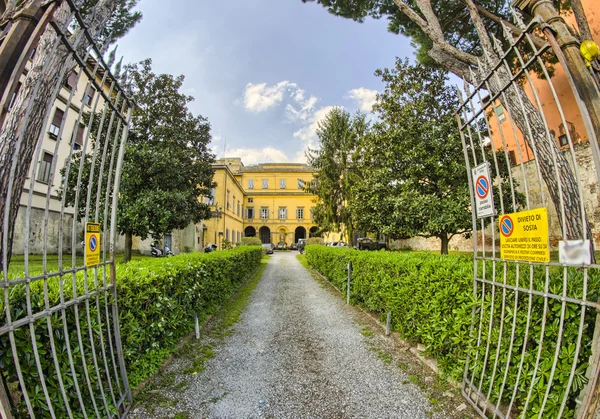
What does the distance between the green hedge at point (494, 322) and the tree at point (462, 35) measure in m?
2.37

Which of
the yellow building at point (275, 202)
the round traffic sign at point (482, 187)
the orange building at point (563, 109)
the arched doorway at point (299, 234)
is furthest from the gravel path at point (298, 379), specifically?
the arched doorway at point (299, 234)

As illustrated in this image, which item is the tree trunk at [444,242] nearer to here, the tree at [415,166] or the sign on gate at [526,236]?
the tree at [415,166]

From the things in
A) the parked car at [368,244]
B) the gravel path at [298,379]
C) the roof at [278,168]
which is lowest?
the gravel path at [298,379]

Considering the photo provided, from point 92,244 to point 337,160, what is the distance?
Answer: 16.1m

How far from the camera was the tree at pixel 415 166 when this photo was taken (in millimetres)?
8570

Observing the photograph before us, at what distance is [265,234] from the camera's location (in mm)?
46000

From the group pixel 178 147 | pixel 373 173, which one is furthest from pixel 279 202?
pixel 373 173

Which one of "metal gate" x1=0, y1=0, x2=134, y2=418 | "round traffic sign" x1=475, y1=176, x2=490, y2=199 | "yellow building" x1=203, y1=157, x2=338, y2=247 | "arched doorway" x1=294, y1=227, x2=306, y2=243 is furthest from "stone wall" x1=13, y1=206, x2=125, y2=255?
"arched doorway" x1=294, y1=227, x2=306, y2=243

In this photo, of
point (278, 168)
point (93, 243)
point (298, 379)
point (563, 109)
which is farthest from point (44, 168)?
point (278, 168)

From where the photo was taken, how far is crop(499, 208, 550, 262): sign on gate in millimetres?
2070

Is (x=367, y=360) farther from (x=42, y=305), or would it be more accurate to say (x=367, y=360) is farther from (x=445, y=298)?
(x=42, y=305)

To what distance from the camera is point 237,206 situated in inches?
1548

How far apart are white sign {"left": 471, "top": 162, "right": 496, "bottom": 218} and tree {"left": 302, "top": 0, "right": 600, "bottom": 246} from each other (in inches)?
96.0

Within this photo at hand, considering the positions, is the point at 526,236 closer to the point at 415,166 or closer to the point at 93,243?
the point at 93,243
